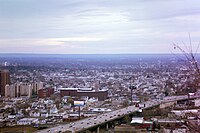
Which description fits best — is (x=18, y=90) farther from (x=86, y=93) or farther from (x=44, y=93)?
(x=86, y=93)

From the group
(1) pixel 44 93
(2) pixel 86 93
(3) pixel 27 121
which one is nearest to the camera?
(3) pixel 27 121

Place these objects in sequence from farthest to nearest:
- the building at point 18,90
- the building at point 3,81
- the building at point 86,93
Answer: the building at point 3,81 → the building at point 18,90 → the building at point 86,93

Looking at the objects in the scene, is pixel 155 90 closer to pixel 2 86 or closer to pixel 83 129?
pixel 2 86

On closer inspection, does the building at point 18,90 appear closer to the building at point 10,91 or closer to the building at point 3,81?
the building at point 10,91

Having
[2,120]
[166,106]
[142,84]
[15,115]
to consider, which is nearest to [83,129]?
[2,120]

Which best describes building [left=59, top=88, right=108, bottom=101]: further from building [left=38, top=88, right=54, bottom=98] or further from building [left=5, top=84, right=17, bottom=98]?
building [left=5, top=84, right=17, bottom=98]

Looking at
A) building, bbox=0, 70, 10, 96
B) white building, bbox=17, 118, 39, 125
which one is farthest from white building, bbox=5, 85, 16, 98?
white building, bbox=17, 118, 39, 125

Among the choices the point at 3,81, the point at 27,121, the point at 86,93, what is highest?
the point at 3,81

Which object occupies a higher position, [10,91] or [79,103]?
[10,91]

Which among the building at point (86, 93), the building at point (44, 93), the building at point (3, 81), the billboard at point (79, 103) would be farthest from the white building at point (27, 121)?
the building at point (3, 81)

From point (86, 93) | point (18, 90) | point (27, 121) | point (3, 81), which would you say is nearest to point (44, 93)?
point (18, 90)

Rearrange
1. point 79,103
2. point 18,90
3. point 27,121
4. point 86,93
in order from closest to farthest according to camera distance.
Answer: point 27,121
point 79,103
point 86,93
point 18,90
